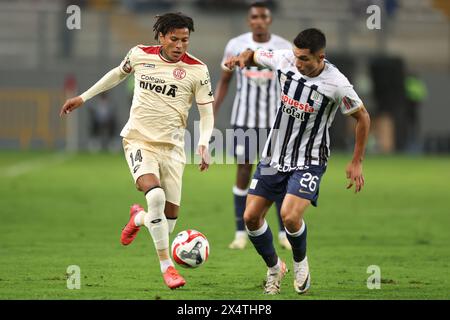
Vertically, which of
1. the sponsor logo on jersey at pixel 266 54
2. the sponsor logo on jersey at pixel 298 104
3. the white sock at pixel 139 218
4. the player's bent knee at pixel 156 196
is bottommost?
the white sock at pixel 139 218

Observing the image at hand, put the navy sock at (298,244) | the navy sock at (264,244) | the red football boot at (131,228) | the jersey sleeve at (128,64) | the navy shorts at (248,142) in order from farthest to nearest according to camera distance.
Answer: the navy shorts at (248,142) → the red football boot at (131,228) → the jersey sleeve at (128,64) → the navy sock at (264,244) → the navy sock at (298,244)

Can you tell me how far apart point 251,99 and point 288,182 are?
11.7ft

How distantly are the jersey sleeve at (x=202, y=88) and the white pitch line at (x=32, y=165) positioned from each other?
42.8 ft

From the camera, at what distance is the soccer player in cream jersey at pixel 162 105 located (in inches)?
361

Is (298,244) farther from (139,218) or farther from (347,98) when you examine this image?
(139,218)

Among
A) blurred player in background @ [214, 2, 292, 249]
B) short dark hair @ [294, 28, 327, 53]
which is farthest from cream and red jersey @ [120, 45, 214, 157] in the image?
blurred player in background @ [214, 2, 292, 249]

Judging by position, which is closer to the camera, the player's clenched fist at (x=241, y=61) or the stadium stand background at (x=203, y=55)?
the player's clenched fist at (x=241, y=61)

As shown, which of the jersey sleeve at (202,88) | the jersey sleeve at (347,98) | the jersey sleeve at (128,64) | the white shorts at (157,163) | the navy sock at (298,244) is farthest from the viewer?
the jersey sleeve at (128,64)

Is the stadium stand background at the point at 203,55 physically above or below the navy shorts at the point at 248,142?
above

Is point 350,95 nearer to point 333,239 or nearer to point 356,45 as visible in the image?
point 333,239

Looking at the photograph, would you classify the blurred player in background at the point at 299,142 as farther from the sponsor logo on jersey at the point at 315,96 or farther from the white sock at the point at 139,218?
the white sock at the point at 139,218

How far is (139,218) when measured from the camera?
9.66 metres

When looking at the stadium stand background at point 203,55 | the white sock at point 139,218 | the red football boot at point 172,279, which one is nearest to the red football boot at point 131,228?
the white sock at point 139,218

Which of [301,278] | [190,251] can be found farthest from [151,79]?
[301,278]
